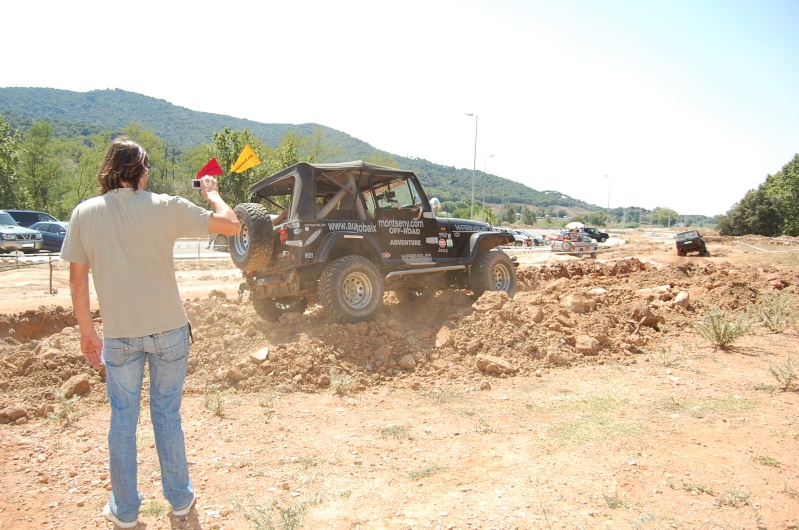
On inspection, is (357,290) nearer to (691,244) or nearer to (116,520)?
(116,520)

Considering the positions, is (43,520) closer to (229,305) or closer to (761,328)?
(229,305)

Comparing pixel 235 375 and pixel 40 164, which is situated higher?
pixel 40 164

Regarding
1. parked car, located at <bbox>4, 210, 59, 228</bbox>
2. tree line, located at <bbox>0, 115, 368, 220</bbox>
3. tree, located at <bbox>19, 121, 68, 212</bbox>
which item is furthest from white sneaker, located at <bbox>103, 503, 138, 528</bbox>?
tree, located at <bbox>19, 121, 68, 212</bbox>

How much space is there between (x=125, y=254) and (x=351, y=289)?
436 cm

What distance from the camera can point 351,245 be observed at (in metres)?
7.38

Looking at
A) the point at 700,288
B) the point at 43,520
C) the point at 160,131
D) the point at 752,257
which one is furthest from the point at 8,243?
the point at 160,131

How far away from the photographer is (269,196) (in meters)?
8.29

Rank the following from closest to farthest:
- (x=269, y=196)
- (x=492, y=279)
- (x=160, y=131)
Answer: (x=269, y=196), (x=492, y=279), (x=160, y=131)

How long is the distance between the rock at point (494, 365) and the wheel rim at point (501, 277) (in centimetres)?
298

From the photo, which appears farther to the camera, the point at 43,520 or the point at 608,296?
the point at 608,296

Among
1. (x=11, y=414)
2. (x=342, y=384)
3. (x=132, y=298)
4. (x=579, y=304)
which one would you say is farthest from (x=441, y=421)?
(x=579, y=304)

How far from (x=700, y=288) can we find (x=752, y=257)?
17041mm

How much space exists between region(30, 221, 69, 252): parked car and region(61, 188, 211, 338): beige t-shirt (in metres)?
20.0

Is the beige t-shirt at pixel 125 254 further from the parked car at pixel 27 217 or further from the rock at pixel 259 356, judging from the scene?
the parked car at pixel 27 217
